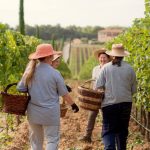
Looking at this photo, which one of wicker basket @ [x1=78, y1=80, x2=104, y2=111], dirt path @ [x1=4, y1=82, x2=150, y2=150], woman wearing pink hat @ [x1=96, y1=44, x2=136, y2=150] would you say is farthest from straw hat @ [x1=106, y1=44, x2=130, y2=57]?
dirt path @ [x1=4, y1=82, x2=150, y2=150]

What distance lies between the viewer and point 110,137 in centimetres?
690

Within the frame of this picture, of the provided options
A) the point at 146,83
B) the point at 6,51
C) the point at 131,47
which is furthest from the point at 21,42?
the point at 146,83

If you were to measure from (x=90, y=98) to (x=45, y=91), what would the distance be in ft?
3.80

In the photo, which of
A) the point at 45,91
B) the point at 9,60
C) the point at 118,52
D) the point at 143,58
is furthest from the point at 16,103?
the point at 9,60

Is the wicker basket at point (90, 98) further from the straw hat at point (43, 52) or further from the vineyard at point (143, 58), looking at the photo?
the vineyard at point (143, 58)

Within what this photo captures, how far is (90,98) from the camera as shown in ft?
23.3

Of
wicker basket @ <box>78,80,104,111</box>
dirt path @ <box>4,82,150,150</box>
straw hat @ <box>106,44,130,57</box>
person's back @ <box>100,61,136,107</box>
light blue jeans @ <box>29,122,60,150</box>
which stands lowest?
dirt path @ <box>4,82,150,150</box>

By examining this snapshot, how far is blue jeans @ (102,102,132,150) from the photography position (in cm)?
674

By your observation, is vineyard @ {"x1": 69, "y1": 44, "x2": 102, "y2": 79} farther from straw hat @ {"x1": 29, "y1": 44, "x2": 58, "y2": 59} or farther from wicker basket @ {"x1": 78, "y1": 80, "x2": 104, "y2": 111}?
straw hat @ {"x1": 29, "y1": 44, "x2": 58, "y2": 59}

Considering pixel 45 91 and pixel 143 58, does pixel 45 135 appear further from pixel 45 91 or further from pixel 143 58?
pixel 143 58

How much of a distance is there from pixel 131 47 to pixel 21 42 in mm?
3965

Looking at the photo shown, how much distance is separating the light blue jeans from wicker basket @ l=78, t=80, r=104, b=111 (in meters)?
0.90

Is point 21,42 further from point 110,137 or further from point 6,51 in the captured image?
point 110,137

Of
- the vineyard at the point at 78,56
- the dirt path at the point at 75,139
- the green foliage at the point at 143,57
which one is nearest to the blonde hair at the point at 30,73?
the green foliage at the point at 143,57
